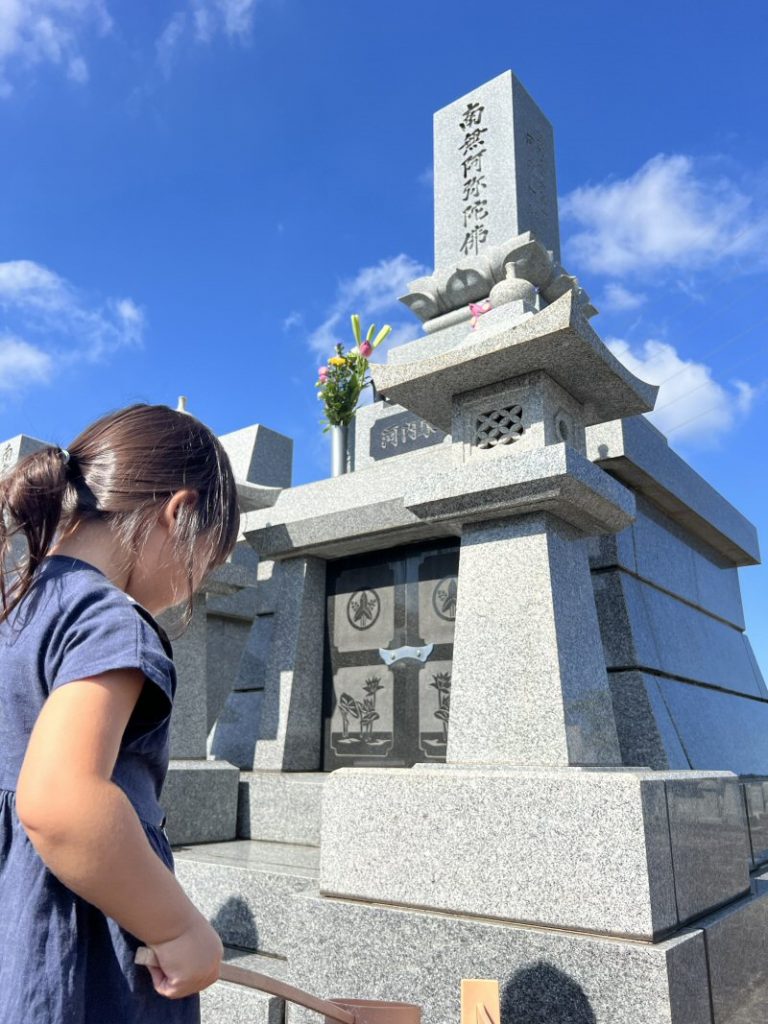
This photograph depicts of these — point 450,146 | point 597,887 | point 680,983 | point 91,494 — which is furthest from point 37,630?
point 450,146

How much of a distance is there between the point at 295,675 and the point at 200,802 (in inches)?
44.9

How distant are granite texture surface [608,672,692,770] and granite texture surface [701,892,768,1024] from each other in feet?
3.01

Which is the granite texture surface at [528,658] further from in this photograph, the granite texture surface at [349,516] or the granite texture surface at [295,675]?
the granite texture surface at [295,675]

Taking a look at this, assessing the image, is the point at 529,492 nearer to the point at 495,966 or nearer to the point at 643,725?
the point at 643,725

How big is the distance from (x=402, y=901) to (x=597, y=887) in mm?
773

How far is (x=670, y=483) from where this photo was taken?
538 centimetres

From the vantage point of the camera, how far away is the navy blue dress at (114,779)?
3.51ft

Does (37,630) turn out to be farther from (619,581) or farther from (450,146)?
(450,146)

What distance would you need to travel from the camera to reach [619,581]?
15.4 feet

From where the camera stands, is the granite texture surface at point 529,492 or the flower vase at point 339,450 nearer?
the granite texture surface at point 529,492

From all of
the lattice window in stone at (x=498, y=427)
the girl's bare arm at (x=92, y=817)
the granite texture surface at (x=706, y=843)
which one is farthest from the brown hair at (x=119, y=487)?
the lattice window in stone at (x=498, y=427)

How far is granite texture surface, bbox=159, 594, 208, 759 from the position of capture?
5371 mm

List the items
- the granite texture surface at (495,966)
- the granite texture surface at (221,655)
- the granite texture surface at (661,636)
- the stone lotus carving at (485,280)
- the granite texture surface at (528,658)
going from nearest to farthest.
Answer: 1. the granite texture surface at (495,966)
2. the granite texture surface at (528,658)
3. the granite texture surface at (661,636)
4. the stone lotus carving at (485,280)
5. the granite texture surface at (221,655)

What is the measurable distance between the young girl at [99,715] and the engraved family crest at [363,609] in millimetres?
4239
